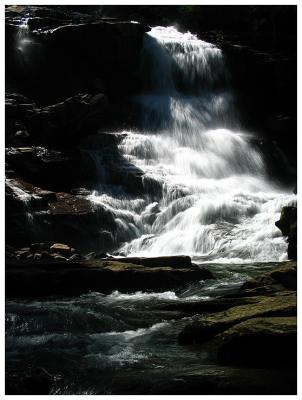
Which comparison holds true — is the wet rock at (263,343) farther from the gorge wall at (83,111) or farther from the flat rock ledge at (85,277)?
the gorge wall at (83,111)

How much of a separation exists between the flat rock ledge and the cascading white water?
5.83m

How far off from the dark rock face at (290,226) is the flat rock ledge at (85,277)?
294 centimetres

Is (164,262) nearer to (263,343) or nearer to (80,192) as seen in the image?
(263,343)

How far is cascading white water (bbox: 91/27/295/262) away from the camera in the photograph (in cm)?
2275

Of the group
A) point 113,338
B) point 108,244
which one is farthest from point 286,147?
point 113,338

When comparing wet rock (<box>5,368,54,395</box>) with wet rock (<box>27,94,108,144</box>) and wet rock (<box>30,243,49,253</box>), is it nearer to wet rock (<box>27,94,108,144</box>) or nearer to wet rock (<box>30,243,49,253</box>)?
wet rock (<box>30,243,49,253</box>)

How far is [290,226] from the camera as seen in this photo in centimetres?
1667

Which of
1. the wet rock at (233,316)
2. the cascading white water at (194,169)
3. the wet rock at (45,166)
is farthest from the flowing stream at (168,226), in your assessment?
Answer: the wet rock at (45,166)

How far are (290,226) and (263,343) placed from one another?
29.6 ft

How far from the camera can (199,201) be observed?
26.1 m

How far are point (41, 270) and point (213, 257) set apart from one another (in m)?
8.15

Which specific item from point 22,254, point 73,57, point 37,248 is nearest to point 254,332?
point 22,254

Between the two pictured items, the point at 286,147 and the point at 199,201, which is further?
the point at 286,147

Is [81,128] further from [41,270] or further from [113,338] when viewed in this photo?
[113,338]
